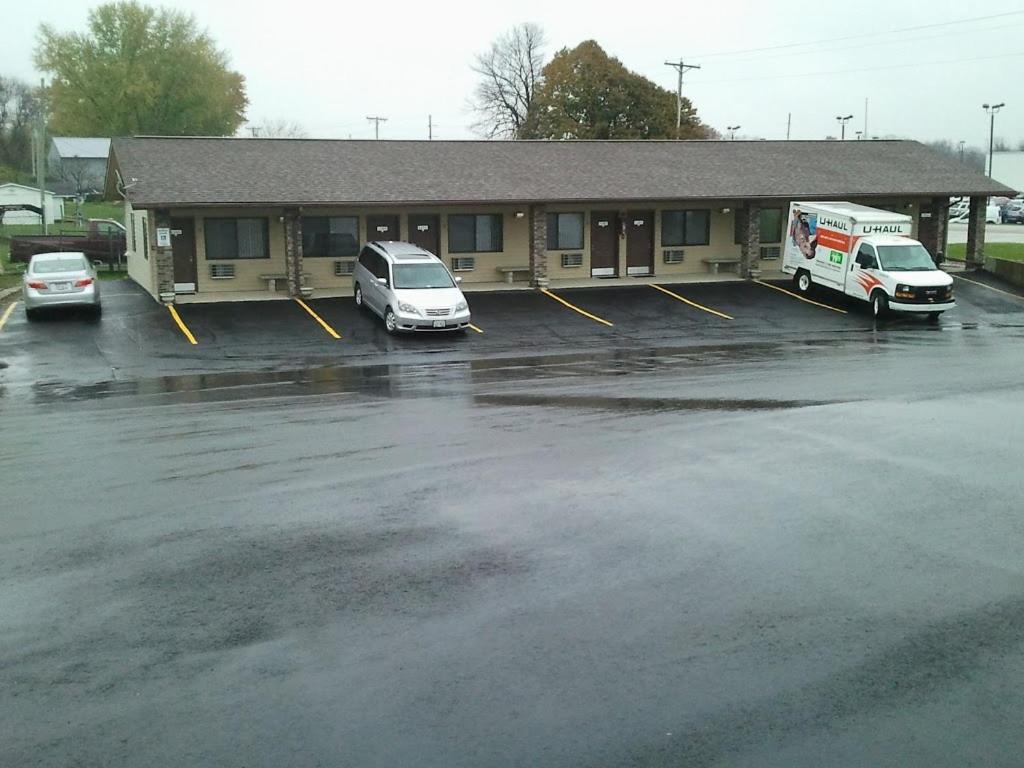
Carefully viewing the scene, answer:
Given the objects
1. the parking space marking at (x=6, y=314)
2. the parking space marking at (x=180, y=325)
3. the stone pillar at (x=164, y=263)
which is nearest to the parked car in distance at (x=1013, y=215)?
the stone pillar at (x=164, y=263)

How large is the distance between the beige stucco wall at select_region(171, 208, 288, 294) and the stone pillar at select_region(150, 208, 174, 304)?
134 centimetres

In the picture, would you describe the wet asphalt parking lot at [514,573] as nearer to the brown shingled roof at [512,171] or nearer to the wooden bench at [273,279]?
the wooden bench at [273,279]

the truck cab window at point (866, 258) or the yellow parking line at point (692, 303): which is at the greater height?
the truck cab window at point (866, 258)

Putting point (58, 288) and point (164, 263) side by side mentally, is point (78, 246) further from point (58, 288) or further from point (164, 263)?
point (58, 288)

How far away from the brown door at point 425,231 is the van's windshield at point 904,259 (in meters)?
12.5

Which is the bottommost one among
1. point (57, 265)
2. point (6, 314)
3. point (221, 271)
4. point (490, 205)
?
point (6, 314)

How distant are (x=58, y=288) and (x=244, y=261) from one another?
233 inches

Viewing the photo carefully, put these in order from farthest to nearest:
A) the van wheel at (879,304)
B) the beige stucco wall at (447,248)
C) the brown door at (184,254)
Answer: the beige stucco wall at (447,248) < the brown door at (184,254) < the van wheel at (879,304)

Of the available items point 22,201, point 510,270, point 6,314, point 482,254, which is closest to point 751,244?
point 510,270

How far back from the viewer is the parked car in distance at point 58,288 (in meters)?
24.9

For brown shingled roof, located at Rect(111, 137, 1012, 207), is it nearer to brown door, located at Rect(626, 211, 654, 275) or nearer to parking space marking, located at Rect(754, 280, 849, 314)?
brown door, located at Rect(626, 211, 654, 275)

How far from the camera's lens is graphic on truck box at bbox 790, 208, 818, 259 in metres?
30.9

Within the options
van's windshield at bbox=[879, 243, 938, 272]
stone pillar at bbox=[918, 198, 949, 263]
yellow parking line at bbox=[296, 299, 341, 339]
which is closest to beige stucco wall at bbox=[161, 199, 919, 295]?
stone pillar at bbox=[918, 198, 949, 263]

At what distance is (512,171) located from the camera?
32594 mm
